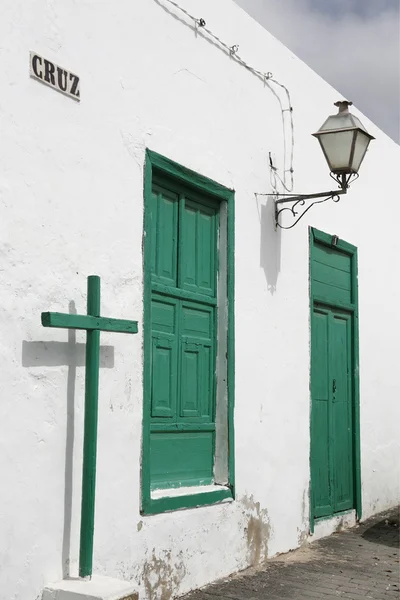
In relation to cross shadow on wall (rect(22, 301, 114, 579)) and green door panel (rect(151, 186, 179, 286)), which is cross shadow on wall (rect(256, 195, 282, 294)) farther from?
cross shadow on wall (rect(22, 301, 114, 579))

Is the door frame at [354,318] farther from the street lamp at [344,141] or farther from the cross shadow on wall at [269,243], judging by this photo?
the street lamp at [344,141]

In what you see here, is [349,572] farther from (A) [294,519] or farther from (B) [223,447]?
(B) [223,447]

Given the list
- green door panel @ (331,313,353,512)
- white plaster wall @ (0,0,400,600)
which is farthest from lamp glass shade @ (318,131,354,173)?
green door panel @ (331,313,353,512)

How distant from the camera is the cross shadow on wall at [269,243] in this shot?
6.41m

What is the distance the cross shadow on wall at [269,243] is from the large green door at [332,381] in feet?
2.35

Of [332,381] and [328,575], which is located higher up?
[332,381]

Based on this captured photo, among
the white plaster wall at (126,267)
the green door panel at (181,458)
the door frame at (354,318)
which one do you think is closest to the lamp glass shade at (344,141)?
the white plaster wall at (126,267)

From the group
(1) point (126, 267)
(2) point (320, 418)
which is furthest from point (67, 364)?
(2) point (320, 418)

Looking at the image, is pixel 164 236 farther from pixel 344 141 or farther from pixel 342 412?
pixel 342 412

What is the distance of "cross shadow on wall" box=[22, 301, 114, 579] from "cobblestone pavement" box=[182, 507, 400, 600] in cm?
119

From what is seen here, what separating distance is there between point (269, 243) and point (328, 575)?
248cm

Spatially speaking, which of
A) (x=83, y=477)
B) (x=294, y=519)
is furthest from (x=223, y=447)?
(x=83, y=477)

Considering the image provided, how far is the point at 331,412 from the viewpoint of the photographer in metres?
7.48

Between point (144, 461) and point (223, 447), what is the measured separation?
1.03m
